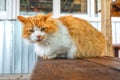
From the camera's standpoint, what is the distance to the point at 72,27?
5.58 feet

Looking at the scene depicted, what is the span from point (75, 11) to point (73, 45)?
8.75 ft

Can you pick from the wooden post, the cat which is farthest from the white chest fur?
the wooden post

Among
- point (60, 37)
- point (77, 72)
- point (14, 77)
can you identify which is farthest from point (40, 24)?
point (14, 77)

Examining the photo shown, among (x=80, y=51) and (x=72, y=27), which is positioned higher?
(x=72, y=27)

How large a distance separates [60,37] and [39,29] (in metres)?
0.16

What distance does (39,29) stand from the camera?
4.94 feet

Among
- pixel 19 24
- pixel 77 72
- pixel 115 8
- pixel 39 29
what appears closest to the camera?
pixel 77 72

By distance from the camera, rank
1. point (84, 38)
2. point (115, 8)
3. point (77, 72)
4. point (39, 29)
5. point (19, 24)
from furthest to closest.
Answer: point (19, 24), point (115, 8), point (84, 38), point (39, 29), point (77, 72)

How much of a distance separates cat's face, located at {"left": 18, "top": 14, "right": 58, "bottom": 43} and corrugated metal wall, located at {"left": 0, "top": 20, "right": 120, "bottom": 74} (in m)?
2.42

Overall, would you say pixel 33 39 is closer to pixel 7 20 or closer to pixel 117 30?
pixel 7 20

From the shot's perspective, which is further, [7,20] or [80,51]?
[7,20]

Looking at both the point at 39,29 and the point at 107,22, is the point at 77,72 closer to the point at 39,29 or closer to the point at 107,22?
the point at 39,29

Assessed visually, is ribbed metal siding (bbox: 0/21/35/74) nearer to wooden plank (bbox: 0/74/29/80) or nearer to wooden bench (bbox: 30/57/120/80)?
wooden plank (bbox: 0/74/29/80)

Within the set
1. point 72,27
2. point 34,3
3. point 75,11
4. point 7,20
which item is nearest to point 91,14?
point 75,11
